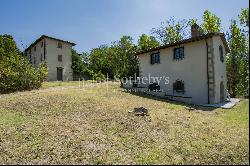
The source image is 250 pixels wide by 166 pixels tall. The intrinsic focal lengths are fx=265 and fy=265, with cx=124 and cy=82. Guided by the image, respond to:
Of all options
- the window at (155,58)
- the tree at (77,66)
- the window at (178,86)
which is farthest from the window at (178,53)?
the tree at (77,66)

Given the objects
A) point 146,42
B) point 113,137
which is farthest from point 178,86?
point 146,42

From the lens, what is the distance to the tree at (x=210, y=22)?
4222cm

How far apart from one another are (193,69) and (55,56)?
2733 centimetres

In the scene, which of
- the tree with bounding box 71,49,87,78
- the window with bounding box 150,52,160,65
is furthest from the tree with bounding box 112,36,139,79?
the window with bounding box 150,52,160,65

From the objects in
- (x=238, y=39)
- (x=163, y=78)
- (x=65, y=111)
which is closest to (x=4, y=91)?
(x=65, y=111)

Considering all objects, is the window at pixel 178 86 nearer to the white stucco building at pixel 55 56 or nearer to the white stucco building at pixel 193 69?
the white stucco building at pixel 193 69

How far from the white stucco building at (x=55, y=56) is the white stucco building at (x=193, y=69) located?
2125 centimetres

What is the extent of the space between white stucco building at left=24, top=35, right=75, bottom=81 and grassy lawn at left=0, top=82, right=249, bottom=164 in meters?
27.4

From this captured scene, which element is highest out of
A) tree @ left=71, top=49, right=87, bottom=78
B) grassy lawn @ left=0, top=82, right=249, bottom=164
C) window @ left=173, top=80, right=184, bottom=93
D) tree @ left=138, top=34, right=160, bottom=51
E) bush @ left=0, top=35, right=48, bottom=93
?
tree @ left=138, top=34, right=160, bottom=51

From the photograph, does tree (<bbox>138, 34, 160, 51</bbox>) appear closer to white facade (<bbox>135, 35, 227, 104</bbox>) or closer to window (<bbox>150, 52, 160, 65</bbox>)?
window (<bbox>150, 52, 160, 65</bbox>)

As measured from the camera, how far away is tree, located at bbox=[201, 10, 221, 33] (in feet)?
139

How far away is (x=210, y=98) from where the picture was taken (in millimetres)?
23781

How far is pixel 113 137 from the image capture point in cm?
1178

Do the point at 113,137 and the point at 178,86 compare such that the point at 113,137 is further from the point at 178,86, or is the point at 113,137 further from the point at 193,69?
the point at 178,86
